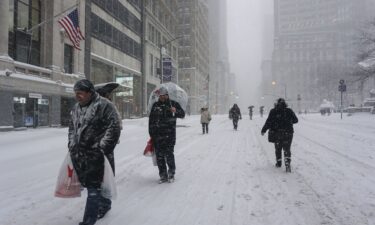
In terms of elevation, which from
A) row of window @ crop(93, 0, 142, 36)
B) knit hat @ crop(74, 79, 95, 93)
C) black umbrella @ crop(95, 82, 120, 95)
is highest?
row of window @ crop(93, 0, 142, 36)

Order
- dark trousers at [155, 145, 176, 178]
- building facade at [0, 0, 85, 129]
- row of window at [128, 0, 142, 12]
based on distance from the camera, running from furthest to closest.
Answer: row of window at [128, 0, 142, 12] < building facade at [0, 0, 85, 129] < dark trousers at [155, 145, 176, 178]

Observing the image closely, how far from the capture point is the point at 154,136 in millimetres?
6988

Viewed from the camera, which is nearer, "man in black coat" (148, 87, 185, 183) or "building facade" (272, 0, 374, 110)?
"man in black coat" (148, 87, 185, 183)

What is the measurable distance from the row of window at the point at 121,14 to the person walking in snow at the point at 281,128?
30287 millimetres

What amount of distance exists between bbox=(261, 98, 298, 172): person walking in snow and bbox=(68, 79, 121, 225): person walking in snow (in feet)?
17.3

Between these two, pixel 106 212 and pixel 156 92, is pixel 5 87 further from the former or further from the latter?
pixel 106 212

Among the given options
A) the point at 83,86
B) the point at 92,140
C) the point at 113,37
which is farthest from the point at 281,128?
the point at 113,37

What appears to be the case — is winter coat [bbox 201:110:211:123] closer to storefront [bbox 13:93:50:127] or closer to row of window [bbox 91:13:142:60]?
storefront [bbox 13:93:50:127]

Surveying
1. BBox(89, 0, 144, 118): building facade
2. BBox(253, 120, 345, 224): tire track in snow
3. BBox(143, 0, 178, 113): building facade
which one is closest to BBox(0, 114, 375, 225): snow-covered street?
BBox(253, 120, 345, 224): tire track in snow

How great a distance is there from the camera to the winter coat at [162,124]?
6945 millimetres

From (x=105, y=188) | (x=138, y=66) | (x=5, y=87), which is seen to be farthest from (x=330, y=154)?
(x=138, y=66)

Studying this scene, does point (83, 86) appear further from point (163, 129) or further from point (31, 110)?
point (31, 110)

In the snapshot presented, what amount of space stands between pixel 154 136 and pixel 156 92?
90cm

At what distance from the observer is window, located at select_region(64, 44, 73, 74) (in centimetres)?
2838
